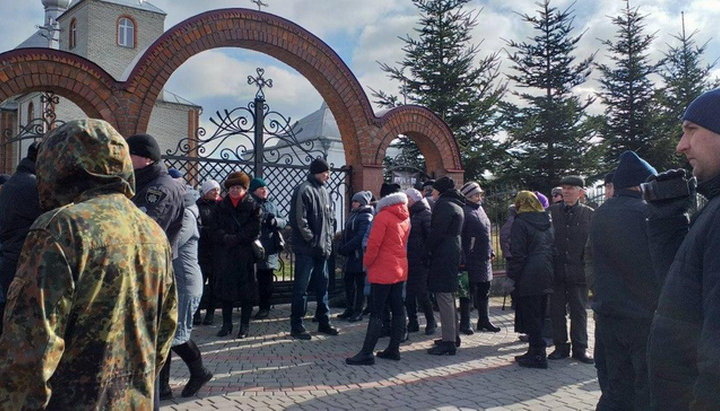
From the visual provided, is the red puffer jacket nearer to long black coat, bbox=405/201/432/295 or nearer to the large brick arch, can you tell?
long black coat, bbox=405/201/432/295

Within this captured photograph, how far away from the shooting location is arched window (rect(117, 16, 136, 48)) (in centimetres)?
4284

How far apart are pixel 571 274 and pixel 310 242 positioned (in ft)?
10.1

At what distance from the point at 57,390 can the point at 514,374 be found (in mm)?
4769

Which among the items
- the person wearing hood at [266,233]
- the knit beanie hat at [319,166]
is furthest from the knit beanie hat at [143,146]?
the person wearing hood at [266,233]

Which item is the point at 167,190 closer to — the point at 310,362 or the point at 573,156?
the point at 310,362

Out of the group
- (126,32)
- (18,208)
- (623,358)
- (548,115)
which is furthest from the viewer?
(126,32)

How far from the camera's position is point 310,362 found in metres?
5.99

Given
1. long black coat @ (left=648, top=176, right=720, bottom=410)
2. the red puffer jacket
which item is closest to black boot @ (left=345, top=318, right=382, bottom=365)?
the red puffer jacket

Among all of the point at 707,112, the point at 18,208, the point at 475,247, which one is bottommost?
the point at 475,247

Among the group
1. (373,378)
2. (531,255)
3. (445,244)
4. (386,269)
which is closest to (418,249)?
(445,244)

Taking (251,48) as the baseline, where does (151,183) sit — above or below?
below

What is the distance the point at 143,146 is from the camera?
391 cm

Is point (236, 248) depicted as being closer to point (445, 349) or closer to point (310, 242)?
point (310, 242)

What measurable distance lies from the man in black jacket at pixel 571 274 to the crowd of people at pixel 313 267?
2 centimetres
